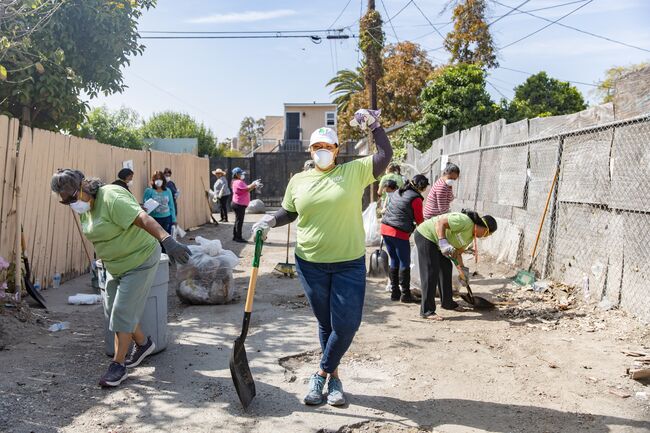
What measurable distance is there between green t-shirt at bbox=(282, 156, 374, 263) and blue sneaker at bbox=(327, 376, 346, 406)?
35.7 inches

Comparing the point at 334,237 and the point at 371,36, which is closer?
the point at 334,237

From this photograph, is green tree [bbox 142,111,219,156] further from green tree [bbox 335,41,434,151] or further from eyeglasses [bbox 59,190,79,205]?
eyeglasses [bbox 59,190,79,205]

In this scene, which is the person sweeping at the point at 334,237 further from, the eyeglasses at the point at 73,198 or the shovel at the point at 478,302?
the shovel at the point at 478,302

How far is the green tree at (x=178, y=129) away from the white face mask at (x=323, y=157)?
40.0 m

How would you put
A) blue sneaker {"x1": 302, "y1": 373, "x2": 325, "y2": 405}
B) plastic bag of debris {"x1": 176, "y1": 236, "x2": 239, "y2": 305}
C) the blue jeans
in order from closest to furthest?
the blue jeans < blue sneaker {"x1": 302, "y1": 373, "x2": 325, "y2": 405} < plastic bag of debris {"x1": 176, "y1": 236, "x2": 239, "y2": 305}

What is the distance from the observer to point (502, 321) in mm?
6121

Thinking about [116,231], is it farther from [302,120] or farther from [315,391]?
[302,120]

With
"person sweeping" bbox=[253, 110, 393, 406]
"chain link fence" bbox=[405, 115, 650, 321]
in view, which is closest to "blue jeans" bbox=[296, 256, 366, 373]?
"person sweeping" bbox=[253, 110, 393, 406]

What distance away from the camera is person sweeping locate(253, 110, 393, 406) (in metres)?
3.68

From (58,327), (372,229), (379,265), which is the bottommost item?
(58,327)

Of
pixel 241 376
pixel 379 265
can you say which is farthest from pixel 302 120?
pixel 241 376

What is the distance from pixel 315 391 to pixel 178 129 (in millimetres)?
43696

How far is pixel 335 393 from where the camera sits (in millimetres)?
3857

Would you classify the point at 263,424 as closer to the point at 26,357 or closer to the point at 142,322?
the point at 142,322
